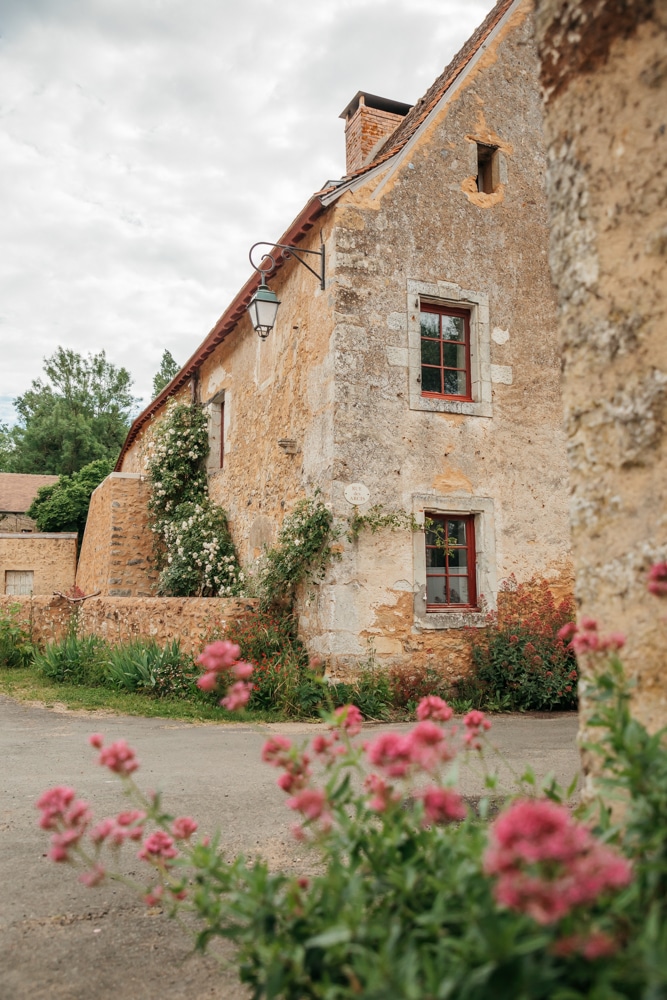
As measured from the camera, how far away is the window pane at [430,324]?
9148 millimetres

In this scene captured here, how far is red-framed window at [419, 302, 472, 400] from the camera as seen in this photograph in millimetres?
9102

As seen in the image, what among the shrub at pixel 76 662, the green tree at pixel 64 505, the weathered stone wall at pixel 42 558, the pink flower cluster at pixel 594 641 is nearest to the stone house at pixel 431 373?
the shrub at pixel 76 662

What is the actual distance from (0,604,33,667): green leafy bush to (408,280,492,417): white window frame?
21.8 feet

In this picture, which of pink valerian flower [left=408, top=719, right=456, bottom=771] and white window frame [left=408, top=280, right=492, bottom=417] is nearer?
pink valerian flower [left=408, top=719, right=456, bottom=771]

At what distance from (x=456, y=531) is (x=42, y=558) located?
1517 centimetres

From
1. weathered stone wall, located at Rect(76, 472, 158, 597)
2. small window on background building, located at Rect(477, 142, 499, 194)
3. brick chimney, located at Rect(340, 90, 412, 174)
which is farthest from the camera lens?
weathered stone wall, located at Rect(76, 472, 158, 597)

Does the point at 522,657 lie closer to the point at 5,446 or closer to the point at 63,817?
the point at 63,817

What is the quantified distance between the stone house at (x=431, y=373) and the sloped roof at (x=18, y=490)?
21241 millimetres

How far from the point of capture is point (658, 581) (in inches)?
68.4

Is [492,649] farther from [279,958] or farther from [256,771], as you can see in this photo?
[279,958]

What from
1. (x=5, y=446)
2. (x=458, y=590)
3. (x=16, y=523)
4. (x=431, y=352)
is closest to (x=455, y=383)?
(x=431, y=352)

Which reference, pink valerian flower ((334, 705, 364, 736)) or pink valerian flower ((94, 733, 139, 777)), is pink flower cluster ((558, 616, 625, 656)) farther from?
pink valerian flower ((94, 733, 139, 777))

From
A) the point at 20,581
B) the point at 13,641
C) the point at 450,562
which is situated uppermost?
the point at 450,562

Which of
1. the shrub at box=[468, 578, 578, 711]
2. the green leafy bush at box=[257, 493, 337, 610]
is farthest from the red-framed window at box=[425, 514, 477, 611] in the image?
the green leafy bush at box=[257, 493, 337, 610]
